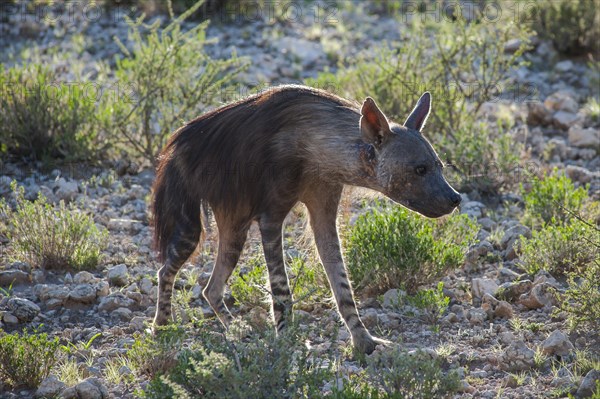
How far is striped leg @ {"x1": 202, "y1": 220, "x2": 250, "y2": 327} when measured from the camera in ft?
19.8

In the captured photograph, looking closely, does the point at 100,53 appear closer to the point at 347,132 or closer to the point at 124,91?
the point at 124,91

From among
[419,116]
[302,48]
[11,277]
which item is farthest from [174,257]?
[302,48]

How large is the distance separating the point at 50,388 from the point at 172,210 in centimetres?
146

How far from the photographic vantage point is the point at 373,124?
5.36 m

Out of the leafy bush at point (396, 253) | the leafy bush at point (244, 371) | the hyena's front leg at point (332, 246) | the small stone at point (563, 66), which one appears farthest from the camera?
the small stone at point (563, 66)

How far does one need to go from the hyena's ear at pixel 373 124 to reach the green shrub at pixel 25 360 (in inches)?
86.0

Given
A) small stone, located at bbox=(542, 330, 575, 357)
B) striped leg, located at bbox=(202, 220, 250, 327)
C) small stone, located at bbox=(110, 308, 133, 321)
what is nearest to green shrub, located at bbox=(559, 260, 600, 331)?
small stone, located at bbox=(542, 330, 575, 357)

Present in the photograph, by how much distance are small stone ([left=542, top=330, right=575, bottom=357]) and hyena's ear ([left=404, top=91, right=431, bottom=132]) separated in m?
1.51

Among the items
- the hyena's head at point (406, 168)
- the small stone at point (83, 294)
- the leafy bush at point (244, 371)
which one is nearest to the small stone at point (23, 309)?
the small stone at point (83, 294)

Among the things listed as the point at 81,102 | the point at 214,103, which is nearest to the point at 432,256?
the point at 214,103

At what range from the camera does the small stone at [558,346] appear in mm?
5402

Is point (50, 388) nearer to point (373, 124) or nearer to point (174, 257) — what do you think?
point (174, 257)

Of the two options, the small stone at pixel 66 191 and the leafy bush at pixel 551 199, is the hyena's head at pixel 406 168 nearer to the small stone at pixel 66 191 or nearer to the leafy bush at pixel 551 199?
the leafy bush at pixel 551 199

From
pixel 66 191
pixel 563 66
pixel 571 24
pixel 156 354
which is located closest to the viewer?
pixel 156 354
